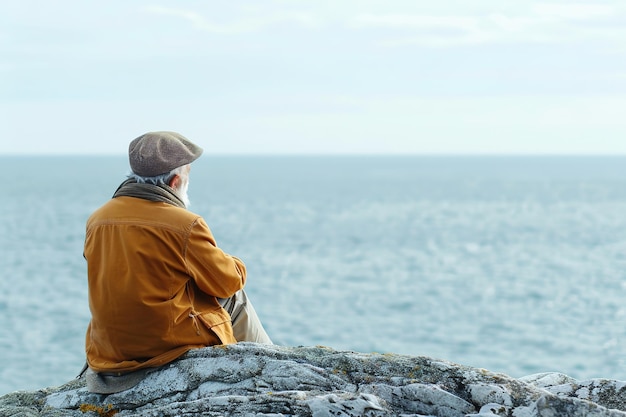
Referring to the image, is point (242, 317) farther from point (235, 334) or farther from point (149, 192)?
point (149, 192)

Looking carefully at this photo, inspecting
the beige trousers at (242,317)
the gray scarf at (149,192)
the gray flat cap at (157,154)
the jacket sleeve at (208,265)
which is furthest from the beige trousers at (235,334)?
the gray flat cap at (157,154)

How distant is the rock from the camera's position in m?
4.13

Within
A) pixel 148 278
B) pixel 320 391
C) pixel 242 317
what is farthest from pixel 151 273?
pixel 320 391

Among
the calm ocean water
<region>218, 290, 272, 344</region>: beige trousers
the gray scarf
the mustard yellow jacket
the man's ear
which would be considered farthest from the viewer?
the calm ocean water

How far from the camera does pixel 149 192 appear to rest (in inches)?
188

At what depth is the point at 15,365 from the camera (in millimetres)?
26828

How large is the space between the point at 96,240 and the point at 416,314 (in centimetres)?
3180

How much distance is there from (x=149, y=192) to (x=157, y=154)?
237 mm

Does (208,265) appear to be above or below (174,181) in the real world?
below

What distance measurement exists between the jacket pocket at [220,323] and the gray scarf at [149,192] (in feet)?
2.32

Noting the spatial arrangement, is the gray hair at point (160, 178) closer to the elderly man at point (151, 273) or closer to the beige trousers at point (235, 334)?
the elderly man at point (151, 273)

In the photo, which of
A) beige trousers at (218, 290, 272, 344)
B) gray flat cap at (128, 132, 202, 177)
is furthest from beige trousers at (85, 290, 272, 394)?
gray flat cap at (128, 132, 202, 177)

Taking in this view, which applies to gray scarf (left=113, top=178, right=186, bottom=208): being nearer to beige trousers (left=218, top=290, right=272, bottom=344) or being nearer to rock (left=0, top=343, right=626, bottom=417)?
beige trousers (left=218, top=290, right=272, bottom=344)

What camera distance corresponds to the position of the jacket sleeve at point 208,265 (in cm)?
463
